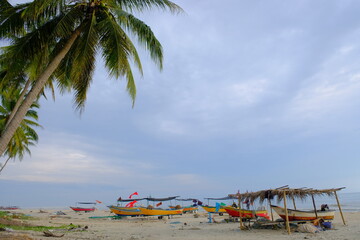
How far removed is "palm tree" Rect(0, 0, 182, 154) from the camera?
7660 mm

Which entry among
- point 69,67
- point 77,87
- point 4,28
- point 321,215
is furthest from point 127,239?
point 321,215

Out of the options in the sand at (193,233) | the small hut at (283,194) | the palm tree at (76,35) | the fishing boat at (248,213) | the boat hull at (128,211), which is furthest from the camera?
the boat hull at (128,211)

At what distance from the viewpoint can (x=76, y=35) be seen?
26.8ft

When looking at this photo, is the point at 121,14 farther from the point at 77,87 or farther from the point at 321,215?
the point at 321,215

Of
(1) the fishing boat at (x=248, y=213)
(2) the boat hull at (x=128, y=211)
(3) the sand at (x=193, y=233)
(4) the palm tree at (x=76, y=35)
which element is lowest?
(3) the sand at (x=193, y=233)

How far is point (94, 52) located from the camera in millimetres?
8336

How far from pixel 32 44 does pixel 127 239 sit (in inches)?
318

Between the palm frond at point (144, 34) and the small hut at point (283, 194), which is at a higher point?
the palm frond at point (144, 34)

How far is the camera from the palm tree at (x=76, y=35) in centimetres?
766

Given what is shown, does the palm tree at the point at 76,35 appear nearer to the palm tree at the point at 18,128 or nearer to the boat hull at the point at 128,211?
the palm tree at the point at 18,128

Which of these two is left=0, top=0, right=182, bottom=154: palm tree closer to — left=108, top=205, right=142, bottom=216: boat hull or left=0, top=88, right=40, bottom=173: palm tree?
left=0, top=88, right=40, bottom=173: palm tree

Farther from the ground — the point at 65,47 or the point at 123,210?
the point at 65,47

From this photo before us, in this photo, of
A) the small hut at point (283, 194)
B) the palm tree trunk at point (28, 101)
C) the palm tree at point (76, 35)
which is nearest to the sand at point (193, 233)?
the small hut at point (283, 194)

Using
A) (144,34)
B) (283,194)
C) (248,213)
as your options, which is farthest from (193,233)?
(144,34)
